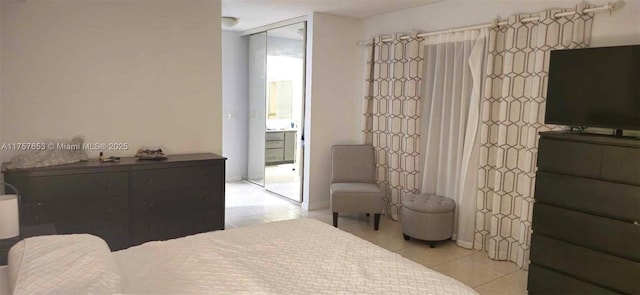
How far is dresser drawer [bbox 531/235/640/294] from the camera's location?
2527 mm

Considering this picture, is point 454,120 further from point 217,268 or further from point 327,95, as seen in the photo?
point 217,268

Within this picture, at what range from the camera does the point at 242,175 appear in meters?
7.00

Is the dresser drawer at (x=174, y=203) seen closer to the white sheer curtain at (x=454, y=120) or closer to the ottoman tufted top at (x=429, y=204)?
the ottoman tufted top at (x=429, y=204)

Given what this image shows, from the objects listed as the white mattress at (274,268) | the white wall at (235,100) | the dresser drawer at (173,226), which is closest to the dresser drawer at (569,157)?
the white mattress at (274,268)

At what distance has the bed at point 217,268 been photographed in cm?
157

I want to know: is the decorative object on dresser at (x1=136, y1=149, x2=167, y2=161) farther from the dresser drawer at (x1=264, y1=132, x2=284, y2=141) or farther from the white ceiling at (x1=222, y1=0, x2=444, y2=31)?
the dresser drawer at (x1=264, y1=132, x2=284, y2=141)

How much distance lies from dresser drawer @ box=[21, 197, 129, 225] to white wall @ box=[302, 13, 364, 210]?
8.02ft

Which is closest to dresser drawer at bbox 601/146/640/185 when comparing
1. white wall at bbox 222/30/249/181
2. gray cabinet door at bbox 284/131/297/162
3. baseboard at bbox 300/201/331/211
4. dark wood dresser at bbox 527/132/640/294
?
dark wood dresser at bbox 527/132/640/294

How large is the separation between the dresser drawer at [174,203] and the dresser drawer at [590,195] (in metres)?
2.79

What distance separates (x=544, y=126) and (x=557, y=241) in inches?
39.5

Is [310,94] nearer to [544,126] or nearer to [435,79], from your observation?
[435,79]

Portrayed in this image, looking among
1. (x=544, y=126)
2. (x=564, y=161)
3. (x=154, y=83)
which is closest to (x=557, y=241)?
(x=564, y=161)

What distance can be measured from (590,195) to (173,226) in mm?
3311

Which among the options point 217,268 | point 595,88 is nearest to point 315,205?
point 595,88
